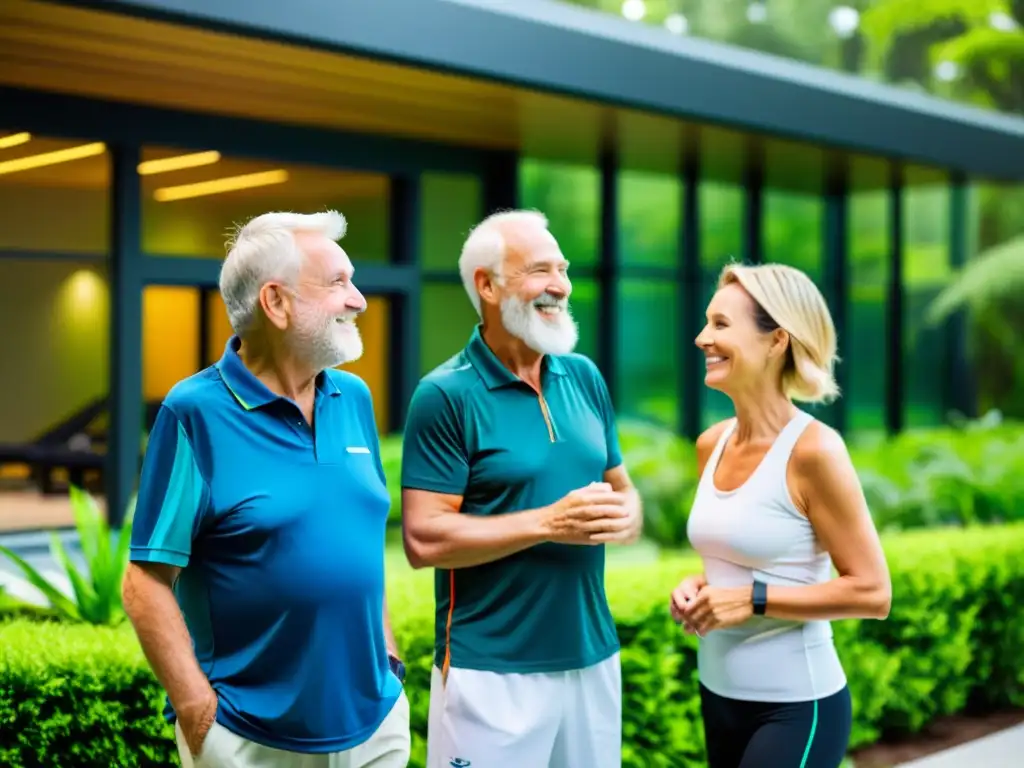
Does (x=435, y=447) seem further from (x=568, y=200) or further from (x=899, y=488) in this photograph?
(x=568, y=200)

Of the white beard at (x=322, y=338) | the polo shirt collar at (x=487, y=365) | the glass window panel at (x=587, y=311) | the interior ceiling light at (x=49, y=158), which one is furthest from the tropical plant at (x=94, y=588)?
the glass window panel at (x=587, y=311)

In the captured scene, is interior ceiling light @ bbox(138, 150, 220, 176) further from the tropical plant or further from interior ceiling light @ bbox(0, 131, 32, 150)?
the tropical plant

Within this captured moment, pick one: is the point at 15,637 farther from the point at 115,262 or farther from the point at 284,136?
the point at 284,136

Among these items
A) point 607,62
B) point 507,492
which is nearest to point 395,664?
point 507,492

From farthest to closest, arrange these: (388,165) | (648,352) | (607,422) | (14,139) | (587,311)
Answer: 1. (648,352)
2. (587,311)
3. (388,165)
4. (14,139)
5. (607,422)

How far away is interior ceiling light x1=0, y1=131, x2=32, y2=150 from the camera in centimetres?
922

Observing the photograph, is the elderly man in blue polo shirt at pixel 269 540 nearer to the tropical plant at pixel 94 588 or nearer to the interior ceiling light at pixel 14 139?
the tropical plant at pixel 94 588

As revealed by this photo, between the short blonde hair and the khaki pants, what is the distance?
126 centimetres

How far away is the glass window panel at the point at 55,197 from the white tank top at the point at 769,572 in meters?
7.38

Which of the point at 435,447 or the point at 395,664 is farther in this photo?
the point at 435,447

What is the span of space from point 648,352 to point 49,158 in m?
6.68

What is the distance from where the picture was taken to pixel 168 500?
8.32 feet

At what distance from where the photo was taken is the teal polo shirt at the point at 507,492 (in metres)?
3.24

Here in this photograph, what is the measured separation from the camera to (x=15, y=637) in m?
4.59
